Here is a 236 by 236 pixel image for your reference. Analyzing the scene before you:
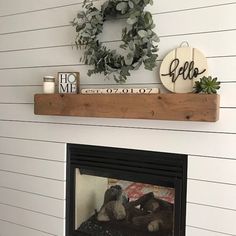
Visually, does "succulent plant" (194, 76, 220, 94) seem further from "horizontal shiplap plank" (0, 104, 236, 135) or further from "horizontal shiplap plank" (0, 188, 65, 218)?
"horizontal shiplap plank" (0, 188, 65, 218)

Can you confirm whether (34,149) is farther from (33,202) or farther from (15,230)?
(15,230)

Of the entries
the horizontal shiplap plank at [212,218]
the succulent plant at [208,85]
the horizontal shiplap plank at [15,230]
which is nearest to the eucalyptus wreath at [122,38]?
the succulent plant at [208,85]

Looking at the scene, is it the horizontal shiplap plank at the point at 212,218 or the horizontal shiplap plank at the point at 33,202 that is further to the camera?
the horizontal shiplap plank at the point at 33,202

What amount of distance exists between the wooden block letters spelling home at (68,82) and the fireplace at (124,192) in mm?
378

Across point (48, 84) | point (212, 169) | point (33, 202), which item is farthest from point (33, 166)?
point (212, 169)

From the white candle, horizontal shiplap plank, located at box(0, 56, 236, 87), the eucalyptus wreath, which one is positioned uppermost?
the eucalyptus wreath

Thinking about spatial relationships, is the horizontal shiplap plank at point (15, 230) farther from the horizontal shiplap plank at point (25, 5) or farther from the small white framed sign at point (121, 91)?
the horizontal shiplap plank at point (25, 5)

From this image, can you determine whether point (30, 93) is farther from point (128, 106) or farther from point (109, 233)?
point (109, 233)

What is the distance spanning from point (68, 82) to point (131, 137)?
0.52m

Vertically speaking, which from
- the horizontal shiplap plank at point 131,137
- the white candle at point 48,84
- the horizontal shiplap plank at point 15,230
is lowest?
the horizontal shiplap plank at point 15,230

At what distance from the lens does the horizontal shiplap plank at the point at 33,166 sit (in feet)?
6.72

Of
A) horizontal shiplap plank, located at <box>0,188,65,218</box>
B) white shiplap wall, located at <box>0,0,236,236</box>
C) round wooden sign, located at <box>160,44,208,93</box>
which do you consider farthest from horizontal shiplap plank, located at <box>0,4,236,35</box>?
horizontal shiplap plank, located at <box>0,188,65,218</box>

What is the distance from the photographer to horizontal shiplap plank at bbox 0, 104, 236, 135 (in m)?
1.51

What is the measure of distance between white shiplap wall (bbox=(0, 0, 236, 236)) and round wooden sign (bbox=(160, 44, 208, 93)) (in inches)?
2.2
